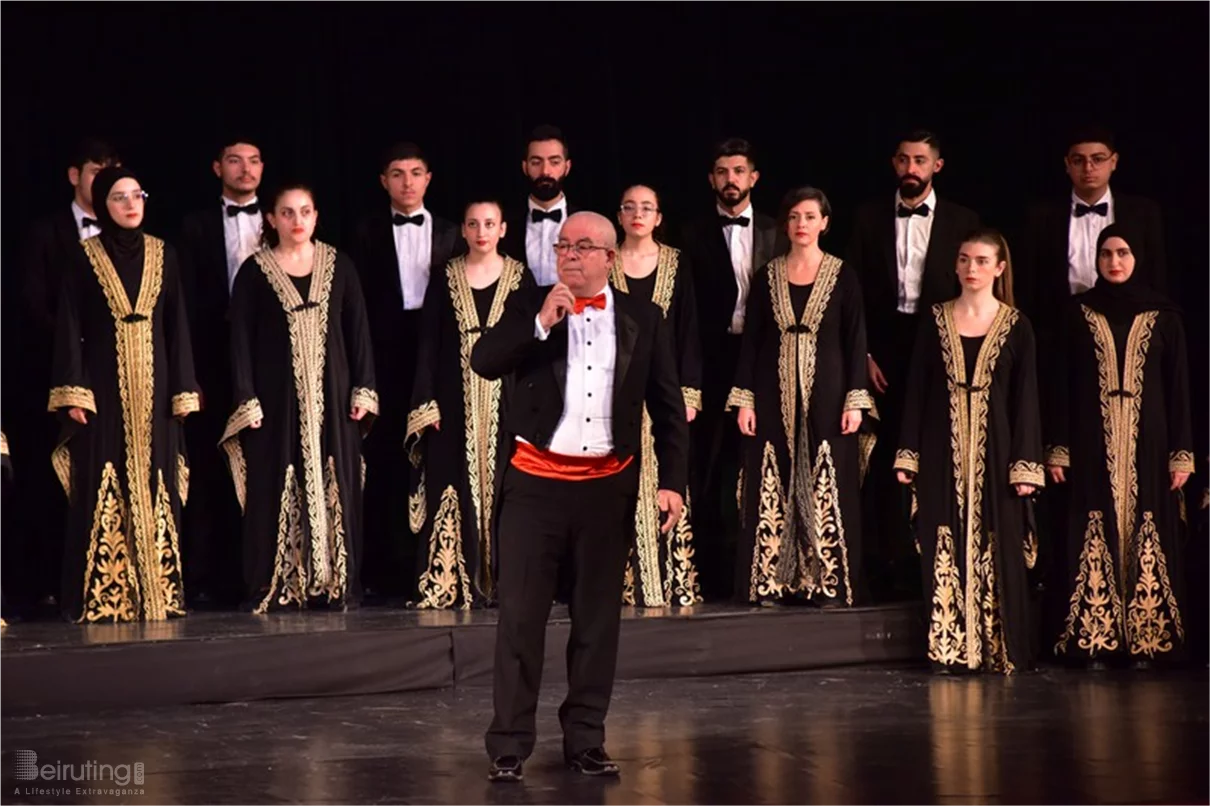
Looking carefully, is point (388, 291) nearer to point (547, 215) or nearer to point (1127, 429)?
point (547, 215)

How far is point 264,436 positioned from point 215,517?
0.57 m

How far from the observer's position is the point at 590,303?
4.79m

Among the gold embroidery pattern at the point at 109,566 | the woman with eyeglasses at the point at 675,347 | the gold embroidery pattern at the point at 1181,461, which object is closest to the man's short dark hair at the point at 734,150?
the woman with eyeglasses at the point at 675,347

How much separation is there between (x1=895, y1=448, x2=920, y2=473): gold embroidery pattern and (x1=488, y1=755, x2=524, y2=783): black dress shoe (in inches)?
94.4

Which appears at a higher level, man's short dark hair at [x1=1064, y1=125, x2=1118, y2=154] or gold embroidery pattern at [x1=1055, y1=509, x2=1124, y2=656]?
man's short dark hair at [x1=1064, y1=125, x2=1118, y2=154]

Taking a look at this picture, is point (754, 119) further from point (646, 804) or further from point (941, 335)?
point (646, 804)

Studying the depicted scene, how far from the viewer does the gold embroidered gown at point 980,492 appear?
6594 millimetres

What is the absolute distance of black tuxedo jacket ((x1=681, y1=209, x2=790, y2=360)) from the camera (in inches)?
282

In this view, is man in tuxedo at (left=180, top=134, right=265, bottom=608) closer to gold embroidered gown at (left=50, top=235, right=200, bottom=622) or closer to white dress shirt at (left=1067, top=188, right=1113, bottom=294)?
gold embroidered gown at (left=50, top=235, right=200, bottom=622)

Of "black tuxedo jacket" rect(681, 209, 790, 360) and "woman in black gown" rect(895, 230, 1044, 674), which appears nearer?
"woman in black gown" rect(895, 230, 1044, 674)

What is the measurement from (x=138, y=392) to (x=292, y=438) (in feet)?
1.76

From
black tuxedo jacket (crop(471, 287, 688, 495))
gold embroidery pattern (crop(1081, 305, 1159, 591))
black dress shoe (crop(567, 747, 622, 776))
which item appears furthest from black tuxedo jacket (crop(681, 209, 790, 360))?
black dress shoe (crop(567, 747, 622, 776))

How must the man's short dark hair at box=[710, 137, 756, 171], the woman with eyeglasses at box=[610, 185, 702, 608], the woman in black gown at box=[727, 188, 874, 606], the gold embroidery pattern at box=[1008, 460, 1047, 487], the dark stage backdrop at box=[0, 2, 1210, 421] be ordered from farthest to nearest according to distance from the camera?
1. the dark stage backdrop at box=[0, 2, 1210, 421]
2. the man's short dark hair at box=[710, 137, 756, 171]
3. the woman with eyeglasses at box=[610, 185, 702, 608]
4. the woman in black gown at box=[727, 188, 874, 606]
5. the gold embroidery pattern at box=[1008, 460, 1047, 487]

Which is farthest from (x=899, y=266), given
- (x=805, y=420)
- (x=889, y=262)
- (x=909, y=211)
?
(x=805, y=420)
